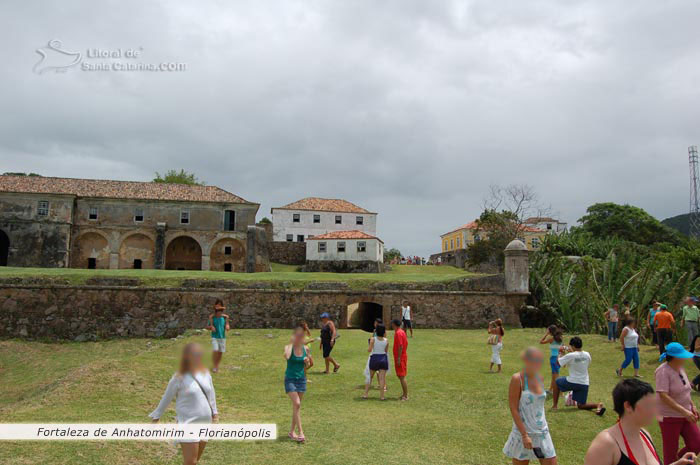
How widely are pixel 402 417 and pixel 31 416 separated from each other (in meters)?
5.42

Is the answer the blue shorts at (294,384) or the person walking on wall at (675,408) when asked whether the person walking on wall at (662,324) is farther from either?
the blue shorts at (294,384)

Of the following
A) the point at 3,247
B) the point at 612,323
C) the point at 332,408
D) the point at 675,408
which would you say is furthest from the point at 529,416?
the point at 3,247

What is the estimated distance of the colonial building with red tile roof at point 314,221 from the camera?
49812 mm

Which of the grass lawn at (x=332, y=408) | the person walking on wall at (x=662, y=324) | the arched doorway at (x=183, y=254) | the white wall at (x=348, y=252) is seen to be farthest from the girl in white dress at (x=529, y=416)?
the white wall at (x=348, y=252)

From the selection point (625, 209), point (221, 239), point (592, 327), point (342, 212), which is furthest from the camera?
point (625, 209)

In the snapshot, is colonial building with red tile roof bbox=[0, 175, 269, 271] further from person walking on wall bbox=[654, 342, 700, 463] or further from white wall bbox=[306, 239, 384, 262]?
person walking on wall bbox=[654, 342, 700, 463]

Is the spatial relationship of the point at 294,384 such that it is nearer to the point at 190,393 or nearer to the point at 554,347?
the point at 190,393

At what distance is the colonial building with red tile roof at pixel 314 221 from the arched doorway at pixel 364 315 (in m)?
21.2

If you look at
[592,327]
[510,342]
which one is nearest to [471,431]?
[510,342]

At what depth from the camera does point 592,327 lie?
1841 centimetres

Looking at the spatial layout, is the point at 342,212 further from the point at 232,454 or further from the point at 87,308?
the point at 232,454

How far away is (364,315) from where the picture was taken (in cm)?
2827

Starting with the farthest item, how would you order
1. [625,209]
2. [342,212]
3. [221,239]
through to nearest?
[625,209] < [342,212] < [221,239]

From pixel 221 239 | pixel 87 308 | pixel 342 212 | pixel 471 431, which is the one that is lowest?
pixel 471 431
